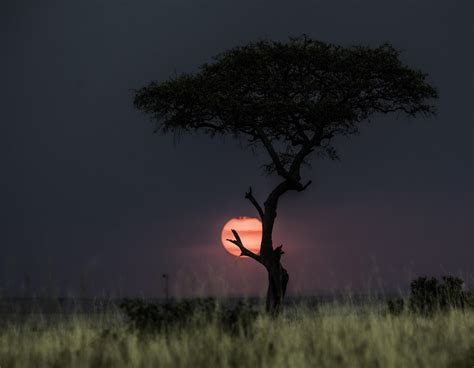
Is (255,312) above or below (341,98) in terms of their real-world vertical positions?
below

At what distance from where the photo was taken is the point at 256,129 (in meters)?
28.3

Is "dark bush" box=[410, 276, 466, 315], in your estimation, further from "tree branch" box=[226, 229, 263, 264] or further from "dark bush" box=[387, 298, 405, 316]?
"tree branch" box=[226, 229, 263, 264]

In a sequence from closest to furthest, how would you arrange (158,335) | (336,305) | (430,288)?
1. (158,335)
2. (336,305)
3. (430,288)

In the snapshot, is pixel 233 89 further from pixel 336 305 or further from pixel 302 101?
pixel 336 305

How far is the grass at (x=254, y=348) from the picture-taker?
12430mm

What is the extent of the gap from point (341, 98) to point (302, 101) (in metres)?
1.70

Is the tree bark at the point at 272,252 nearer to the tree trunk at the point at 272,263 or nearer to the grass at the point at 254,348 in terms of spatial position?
the tree trunk at the point at 272,263

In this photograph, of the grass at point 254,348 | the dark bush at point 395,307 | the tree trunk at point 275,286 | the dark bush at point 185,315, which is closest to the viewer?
the grass at point 254,348

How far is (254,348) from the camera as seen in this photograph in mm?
13461

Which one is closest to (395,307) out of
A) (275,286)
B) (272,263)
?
(275,286)

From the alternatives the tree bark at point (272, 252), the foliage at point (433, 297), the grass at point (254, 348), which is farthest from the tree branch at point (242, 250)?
the grass at point (254, 348)

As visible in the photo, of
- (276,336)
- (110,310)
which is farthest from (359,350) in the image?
(110,310)

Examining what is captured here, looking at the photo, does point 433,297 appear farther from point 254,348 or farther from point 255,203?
point 254,348

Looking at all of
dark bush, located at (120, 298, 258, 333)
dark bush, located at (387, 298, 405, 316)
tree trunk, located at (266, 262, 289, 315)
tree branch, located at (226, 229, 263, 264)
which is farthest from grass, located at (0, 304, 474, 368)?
tree branch, located at (226, 229, 263, 264)
